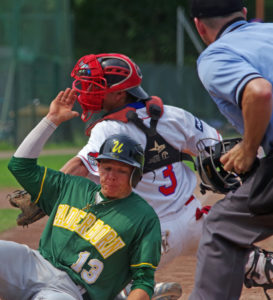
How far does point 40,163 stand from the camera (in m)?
16.3

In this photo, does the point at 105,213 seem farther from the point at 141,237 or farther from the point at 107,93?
the point at 107,93

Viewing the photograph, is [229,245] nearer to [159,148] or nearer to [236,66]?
[236,66]

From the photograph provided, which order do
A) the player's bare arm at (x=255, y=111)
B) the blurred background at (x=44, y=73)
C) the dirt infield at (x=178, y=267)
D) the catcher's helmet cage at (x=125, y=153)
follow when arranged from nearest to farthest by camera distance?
the player's bare arm at (x=255, y=111)
the catcher's helmet cage at (x=125, y=153)
the dirt infield at (x=178, y=267)
the blurred background at (x=44, y=73)

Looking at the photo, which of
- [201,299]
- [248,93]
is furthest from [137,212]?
[248,93]

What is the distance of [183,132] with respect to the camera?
498 cm

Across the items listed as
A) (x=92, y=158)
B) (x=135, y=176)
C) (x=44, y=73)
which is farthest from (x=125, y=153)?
(x=44, y=73)

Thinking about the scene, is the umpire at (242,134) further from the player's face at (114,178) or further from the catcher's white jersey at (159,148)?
the catcher's white jersey at (159,148)

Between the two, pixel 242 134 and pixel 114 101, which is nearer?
pixel 242 134

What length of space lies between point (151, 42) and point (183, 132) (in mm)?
37355

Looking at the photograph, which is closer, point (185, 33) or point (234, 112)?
point (234, 112)

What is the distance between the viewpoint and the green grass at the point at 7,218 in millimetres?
8662

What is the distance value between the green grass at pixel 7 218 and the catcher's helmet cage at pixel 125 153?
4.43 meters

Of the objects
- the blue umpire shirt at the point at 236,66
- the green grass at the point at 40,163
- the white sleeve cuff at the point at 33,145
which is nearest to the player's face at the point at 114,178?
the white sleeve cuff at the point at 33,145

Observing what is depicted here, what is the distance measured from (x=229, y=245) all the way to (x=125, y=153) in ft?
2.42
